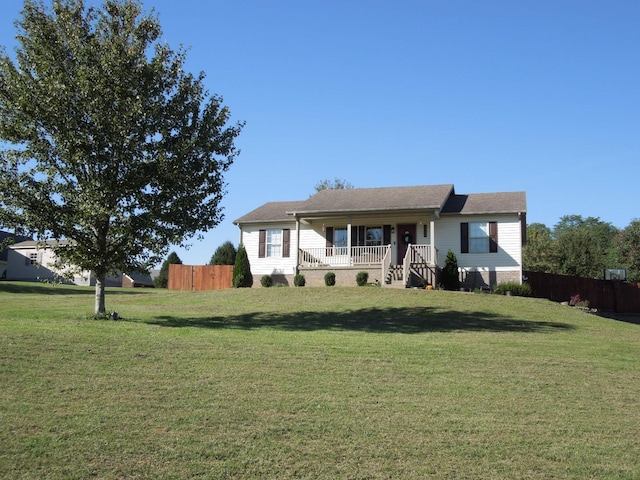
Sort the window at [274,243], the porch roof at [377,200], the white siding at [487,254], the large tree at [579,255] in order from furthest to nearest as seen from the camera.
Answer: the large tree at [579,255]
the window at [274,243]
the porch roof at [377,200]
the white siding at [487,254]

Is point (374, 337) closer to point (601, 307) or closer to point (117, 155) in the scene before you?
point (117, 155)

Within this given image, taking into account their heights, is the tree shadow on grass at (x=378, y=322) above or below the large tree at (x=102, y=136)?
below

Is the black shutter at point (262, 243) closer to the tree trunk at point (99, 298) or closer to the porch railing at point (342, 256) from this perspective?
the porch railing at point (342, 256)

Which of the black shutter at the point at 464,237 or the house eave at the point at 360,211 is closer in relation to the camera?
the house eave at the point at 360,211

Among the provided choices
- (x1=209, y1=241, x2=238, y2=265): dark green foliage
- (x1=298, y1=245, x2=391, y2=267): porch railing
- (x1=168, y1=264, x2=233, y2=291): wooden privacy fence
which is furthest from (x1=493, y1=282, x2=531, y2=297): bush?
(x1=209, y1=241, x2=238, y2=265): dark green foliage

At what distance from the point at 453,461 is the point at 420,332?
9307mm

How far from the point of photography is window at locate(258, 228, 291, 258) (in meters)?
31.9

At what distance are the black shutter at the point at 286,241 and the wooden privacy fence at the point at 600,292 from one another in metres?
12.7

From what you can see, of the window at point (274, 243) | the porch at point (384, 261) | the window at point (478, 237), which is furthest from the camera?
the window at point (274, 243)

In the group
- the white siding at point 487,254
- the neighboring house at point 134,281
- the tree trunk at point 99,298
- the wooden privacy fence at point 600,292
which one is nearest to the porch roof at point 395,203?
the white siding at point 487,254

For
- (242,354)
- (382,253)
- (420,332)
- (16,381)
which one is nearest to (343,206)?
→ (382,253)

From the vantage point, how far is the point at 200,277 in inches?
1443

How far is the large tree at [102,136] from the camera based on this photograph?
54.1ft

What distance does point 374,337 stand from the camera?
15.5 metres
